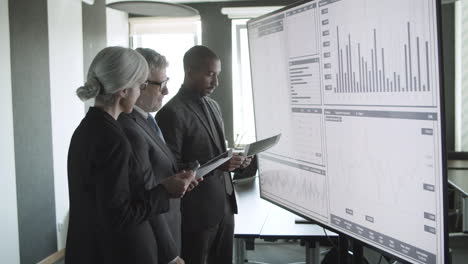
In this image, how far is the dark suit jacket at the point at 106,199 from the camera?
1331 mm

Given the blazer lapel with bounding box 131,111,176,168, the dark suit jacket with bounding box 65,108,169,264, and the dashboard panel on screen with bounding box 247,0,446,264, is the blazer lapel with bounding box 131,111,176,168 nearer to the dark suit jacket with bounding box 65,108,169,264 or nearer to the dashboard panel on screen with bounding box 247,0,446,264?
the dark suit jacket with bounding box 65,108,169,264

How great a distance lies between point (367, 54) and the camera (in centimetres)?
105

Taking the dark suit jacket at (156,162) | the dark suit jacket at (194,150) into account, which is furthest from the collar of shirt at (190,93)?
the dark suit jacket at (156,162)

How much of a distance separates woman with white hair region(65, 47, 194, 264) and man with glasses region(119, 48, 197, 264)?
5 cm

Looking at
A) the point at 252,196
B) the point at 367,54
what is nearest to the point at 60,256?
the point at 252,196

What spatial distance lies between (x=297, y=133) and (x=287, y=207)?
300 millimetres

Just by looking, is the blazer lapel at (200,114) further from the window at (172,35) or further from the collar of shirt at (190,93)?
the window at (172,35)

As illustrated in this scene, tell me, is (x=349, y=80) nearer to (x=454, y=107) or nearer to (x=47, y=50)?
(x=47, y=50)

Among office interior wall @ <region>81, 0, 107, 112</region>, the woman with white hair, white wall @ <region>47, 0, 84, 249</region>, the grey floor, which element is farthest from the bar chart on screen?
office interior wall @ <region>81, 0, 107, 112</region>

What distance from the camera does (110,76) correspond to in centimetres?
141

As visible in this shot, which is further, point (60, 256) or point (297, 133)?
point (60, 256)

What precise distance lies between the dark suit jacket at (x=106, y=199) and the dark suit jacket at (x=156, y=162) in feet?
0.25

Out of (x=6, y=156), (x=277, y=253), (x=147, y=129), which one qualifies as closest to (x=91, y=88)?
(x=147, y=129)

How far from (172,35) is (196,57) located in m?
3.48
